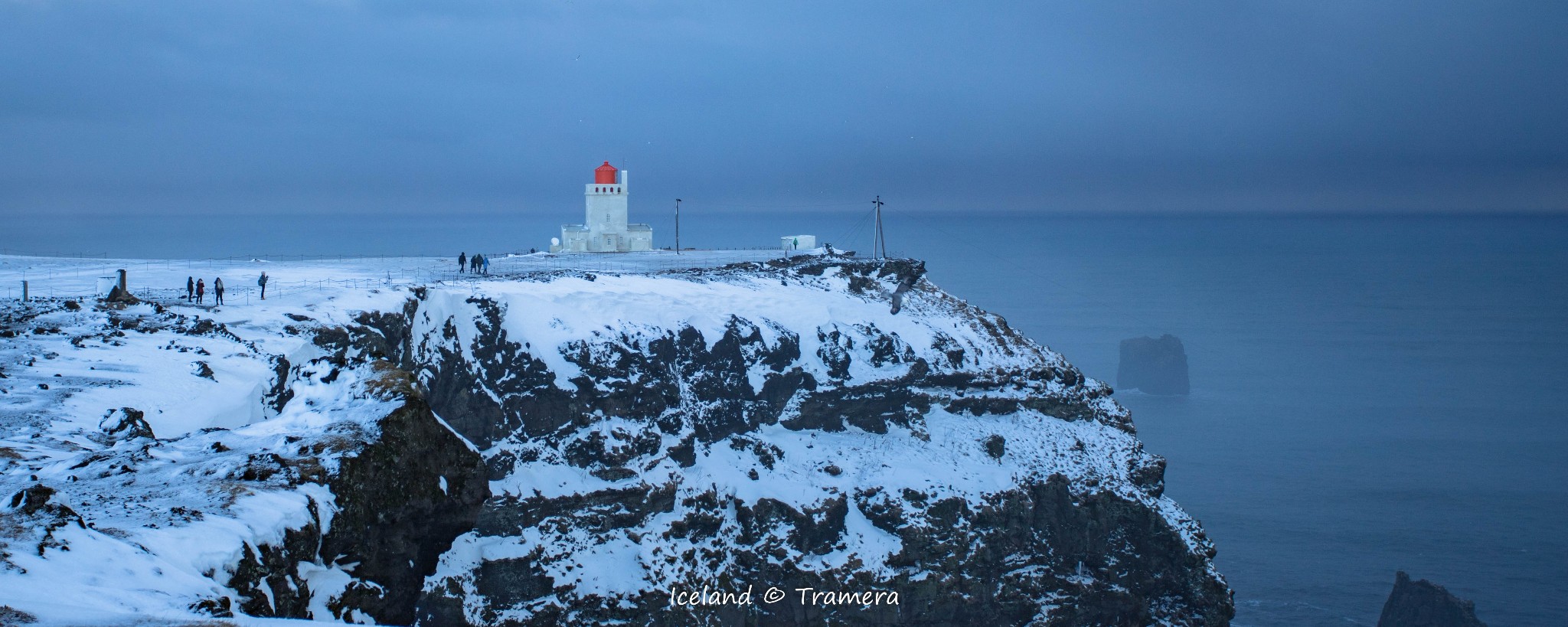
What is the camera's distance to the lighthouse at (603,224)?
63.2m

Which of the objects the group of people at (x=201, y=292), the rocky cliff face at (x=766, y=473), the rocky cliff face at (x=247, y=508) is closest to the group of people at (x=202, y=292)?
the group of people at (x=201, y=292)

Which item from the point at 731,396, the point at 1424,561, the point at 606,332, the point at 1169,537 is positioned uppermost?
the point at 606,332

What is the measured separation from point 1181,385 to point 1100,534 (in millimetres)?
79217

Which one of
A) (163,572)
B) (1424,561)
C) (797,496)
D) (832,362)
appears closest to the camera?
(163,572)

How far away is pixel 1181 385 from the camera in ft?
363

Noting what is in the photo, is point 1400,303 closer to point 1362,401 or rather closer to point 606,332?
point 1362,401

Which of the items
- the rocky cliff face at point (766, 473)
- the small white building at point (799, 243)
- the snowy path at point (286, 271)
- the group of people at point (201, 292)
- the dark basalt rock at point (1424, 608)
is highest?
the small white building at point (799, 243)

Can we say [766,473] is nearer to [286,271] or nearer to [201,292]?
[201,292]

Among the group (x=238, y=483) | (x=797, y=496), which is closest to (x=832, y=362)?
(x=797, y=496)

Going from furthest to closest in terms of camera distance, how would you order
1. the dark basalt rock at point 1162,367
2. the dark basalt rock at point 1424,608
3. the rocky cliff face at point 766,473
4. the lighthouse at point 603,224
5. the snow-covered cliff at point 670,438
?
1. the dark basalt rock at point 1162,367
2. the lighthouse at point 603,224
3. the dark basalt rock at point 1424,608
4. the rocky cliff face at point 766,473
5. the snow-covered cliff at point 670,438

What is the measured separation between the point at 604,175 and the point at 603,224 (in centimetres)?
341

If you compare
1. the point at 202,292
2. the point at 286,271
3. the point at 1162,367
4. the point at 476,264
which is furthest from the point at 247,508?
the point at 1162,367

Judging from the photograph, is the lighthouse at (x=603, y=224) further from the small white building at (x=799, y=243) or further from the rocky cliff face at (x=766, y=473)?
the rocky cliff face at (x=766, y=473)

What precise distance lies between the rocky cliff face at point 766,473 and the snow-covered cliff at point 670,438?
4.3 inches
